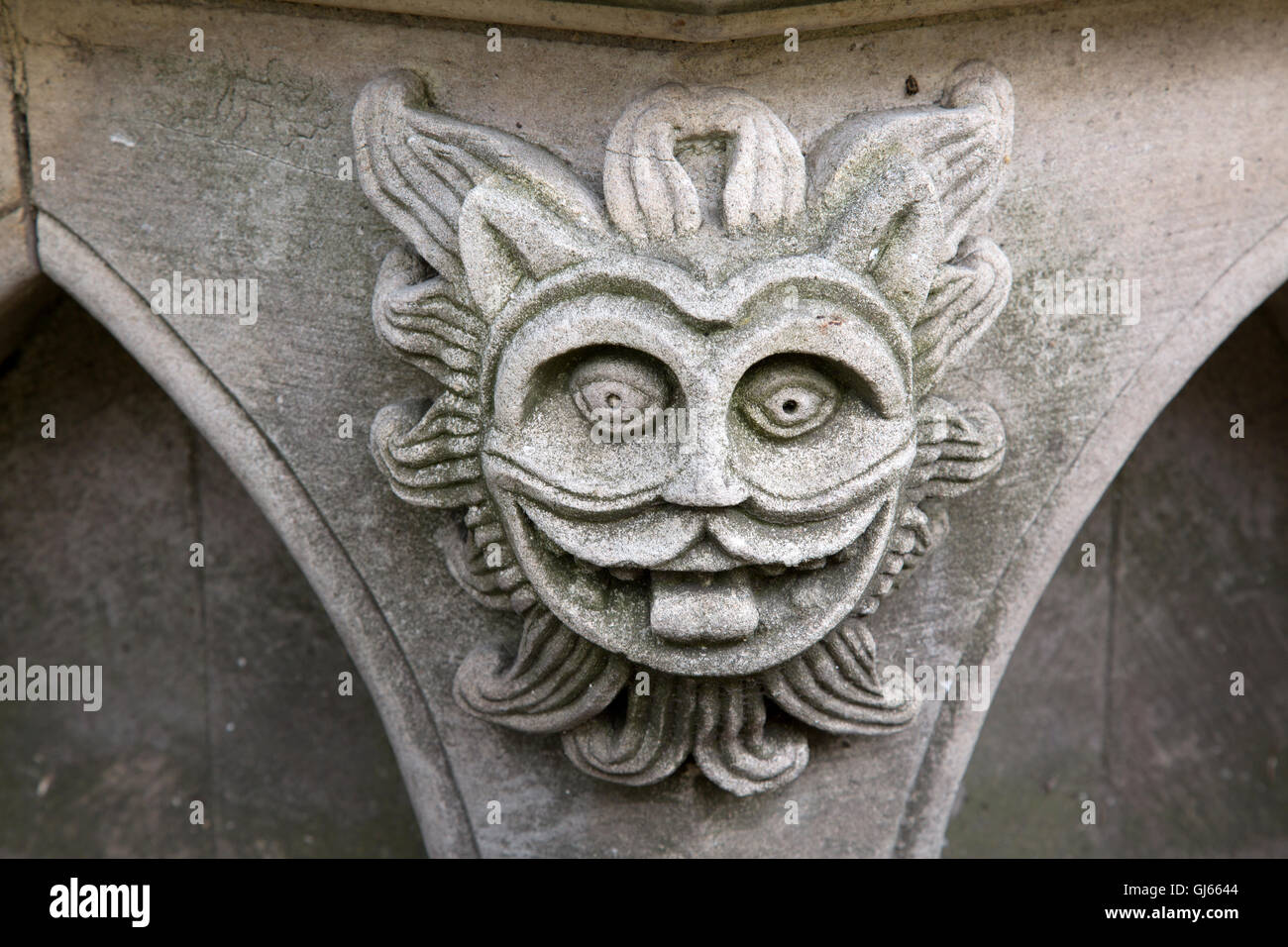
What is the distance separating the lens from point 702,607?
163 centimetres

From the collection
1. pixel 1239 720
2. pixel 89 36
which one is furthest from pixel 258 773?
pixel 1239 720

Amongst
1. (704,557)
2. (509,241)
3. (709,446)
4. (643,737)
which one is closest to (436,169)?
(509,241)

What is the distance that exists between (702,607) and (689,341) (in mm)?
360

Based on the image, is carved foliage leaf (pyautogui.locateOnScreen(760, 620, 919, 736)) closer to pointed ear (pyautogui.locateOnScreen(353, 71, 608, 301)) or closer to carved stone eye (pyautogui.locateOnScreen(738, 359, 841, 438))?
carved stone eye (pyautogui.locateOnScreen(738, 359, 841, 438))

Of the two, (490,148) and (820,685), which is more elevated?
(490,148)

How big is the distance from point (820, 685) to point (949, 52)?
3.12ft

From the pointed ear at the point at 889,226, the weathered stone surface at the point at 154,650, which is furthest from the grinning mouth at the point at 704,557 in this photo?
the weathered stone surface at the point at 154,650

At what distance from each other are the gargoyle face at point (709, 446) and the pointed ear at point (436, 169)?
0.14 meters

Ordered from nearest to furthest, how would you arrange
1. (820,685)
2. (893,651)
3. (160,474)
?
(820,685), (893,651), (160,474)

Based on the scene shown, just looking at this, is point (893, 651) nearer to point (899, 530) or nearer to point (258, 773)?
point (899, 530)

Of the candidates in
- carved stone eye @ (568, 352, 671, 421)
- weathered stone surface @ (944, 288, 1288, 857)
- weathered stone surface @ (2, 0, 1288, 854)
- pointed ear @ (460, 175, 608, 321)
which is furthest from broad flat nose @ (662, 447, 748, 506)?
weathered stone surface @ (944, 288, 1288, 857)

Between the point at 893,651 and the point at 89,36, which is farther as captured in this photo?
the point at 893,651

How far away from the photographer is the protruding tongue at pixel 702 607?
1.63m

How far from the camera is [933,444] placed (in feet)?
5.82
